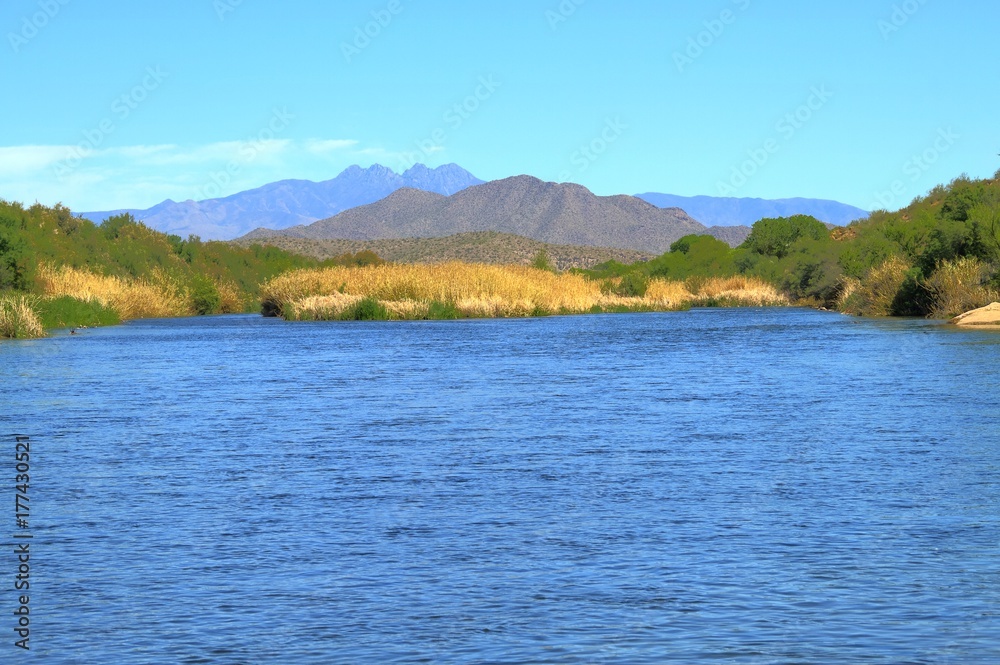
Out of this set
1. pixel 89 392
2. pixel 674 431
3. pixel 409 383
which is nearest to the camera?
pixel 674 431

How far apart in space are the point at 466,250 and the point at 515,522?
148m

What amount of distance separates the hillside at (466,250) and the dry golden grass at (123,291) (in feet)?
249

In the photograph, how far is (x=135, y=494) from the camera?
12461 mm

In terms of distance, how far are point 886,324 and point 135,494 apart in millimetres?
40676

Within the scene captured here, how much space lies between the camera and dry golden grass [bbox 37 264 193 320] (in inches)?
2282

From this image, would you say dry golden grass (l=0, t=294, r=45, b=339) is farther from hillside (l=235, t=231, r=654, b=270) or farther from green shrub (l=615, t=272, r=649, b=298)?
hillside (l=235, t=231, r=654, b=270)

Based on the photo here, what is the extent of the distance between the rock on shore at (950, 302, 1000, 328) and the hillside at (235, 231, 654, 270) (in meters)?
109

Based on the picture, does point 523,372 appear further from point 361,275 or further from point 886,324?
point 361,275

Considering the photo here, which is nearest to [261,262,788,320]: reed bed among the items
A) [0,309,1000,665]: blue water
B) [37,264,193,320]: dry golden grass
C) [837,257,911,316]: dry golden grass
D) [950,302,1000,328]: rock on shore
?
[37,264,193,320]: dry golden grass

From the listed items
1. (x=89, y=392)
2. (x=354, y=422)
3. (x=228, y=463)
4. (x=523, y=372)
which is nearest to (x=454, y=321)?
(x=523, y=372)

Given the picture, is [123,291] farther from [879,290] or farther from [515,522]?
[515,522]

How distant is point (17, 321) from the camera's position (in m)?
42.1

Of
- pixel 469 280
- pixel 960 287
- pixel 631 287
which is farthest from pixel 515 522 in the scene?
pixel 631 287

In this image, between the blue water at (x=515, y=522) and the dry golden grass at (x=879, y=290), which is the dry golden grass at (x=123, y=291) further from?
the dry golden grass at (x=879, y=290)
